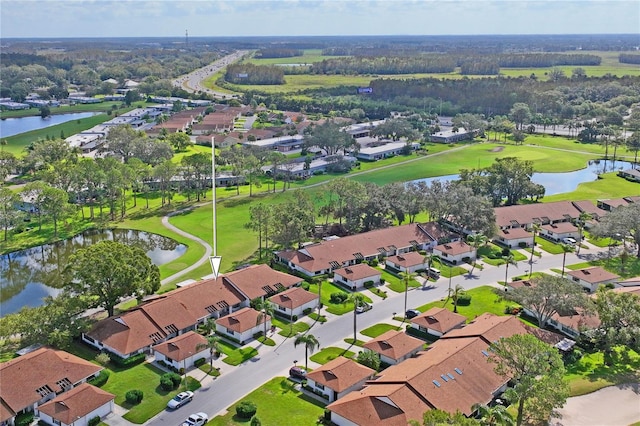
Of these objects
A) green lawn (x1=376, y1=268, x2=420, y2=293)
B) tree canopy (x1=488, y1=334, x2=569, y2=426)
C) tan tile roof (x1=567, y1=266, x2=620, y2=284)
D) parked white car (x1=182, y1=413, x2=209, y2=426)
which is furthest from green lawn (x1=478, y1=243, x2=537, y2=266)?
parked white car (x1=182, y1=413, x2=209, y2=426)

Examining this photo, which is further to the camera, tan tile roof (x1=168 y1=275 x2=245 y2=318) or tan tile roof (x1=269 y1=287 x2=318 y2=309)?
tan tile roof (x1=269 y1=287 x2=318 y2=309)

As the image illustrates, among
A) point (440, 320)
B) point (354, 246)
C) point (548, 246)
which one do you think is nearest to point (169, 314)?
point (440, 320)

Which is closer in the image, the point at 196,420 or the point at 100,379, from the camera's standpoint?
the point at 196,420

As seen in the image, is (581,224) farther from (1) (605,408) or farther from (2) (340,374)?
(2) (340,374)

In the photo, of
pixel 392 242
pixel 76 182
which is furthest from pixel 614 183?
pixel 76 182

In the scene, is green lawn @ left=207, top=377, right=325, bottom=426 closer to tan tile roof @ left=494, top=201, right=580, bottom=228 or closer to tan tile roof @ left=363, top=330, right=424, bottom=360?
tan tile roof @ left=363, top=330, right=424, bottom=360

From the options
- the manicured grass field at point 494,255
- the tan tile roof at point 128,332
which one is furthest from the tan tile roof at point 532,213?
the tan tile roof at point 128,332

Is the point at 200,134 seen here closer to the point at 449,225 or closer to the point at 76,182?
the point at 76,182
